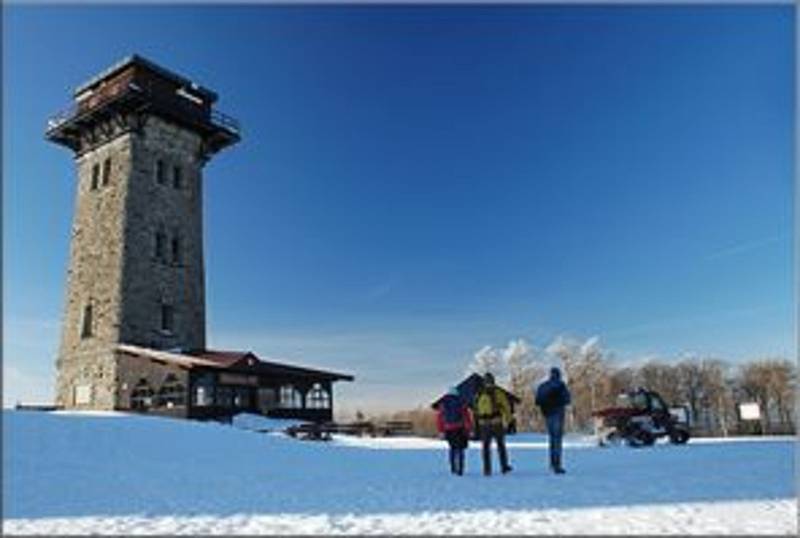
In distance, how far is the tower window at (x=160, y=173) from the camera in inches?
1417

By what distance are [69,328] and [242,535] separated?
106ft

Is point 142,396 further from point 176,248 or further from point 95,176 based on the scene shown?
point 95,176

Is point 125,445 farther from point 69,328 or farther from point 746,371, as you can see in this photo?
point 746,371

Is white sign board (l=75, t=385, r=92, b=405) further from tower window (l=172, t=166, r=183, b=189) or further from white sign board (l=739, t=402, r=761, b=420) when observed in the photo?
white sign board (l=739, t=402, r=761, b=420)

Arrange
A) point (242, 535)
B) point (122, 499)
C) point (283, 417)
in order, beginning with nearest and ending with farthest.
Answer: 1. point (242, 535)
2. point (122, 499)
3. point (283, 417)

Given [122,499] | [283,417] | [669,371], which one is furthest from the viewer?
[669,371]

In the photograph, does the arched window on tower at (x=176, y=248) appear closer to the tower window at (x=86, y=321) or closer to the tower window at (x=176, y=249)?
the tower window at (x=176, y=249)

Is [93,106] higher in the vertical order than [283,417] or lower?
higher

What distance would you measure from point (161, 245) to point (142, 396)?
295 inches

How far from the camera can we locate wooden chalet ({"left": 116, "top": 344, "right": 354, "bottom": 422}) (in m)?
30.0

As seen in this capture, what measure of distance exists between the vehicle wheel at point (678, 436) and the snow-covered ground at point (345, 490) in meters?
3.85

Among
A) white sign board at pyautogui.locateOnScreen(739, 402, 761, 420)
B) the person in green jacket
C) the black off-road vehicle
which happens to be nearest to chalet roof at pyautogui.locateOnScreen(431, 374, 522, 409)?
the person in green jacket

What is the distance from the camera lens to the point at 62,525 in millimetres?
7242

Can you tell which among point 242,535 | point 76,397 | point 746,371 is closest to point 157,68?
point 76,397
